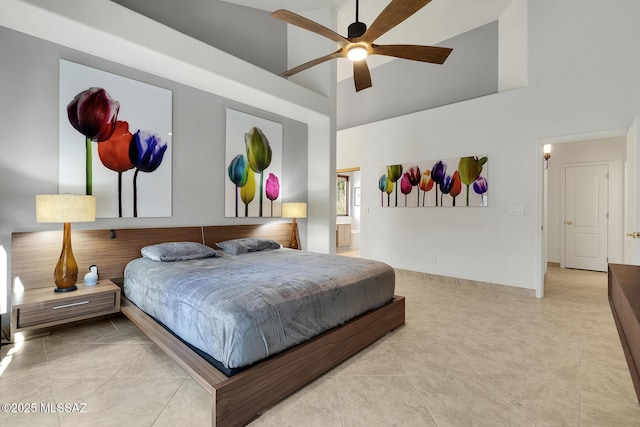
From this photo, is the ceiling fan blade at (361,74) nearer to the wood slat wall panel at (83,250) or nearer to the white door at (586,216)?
the wood slat wall panel at (83,250)

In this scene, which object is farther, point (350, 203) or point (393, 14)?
point (350, 203)

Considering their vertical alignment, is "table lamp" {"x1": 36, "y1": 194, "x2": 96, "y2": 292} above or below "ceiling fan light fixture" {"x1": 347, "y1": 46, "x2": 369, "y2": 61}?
below

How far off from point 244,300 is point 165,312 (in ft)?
2.54

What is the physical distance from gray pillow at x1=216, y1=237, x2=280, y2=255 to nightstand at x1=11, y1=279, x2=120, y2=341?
115 cm

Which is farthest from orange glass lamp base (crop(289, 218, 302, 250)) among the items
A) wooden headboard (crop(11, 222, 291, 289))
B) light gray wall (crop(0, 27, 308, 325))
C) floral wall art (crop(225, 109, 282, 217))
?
light gray wall (crop(0, 27, 308, 325))

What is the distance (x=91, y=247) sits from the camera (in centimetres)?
286

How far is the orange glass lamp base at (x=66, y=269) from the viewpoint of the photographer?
8.18 feet

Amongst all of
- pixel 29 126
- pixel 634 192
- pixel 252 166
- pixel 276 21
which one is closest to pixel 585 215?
pixel 634 192

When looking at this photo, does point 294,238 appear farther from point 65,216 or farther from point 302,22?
point 302,22

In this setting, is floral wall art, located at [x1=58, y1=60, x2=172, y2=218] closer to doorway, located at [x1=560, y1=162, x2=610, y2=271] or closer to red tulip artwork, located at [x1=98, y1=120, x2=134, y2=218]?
red tulip artwork, located at [x1=98, y1=120, x2=134, y2=218]

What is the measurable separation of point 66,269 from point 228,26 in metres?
3.31

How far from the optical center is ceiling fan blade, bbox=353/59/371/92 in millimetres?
2907

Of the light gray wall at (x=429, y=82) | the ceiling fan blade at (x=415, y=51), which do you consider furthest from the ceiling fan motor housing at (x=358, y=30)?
the light gray wall at (x=429, y=82)

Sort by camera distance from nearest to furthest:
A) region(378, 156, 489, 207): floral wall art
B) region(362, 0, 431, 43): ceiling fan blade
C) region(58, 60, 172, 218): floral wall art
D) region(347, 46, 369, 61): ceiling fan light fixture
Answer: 1. region(362, 0, 431, 43): ceiling fan blade
2. region(347, 46, 369, 61): ceiling fan light fixture
3. region(58, 60, 172, 218): floral wall art
4. region(378, 156, 489, 207): floral wall art
